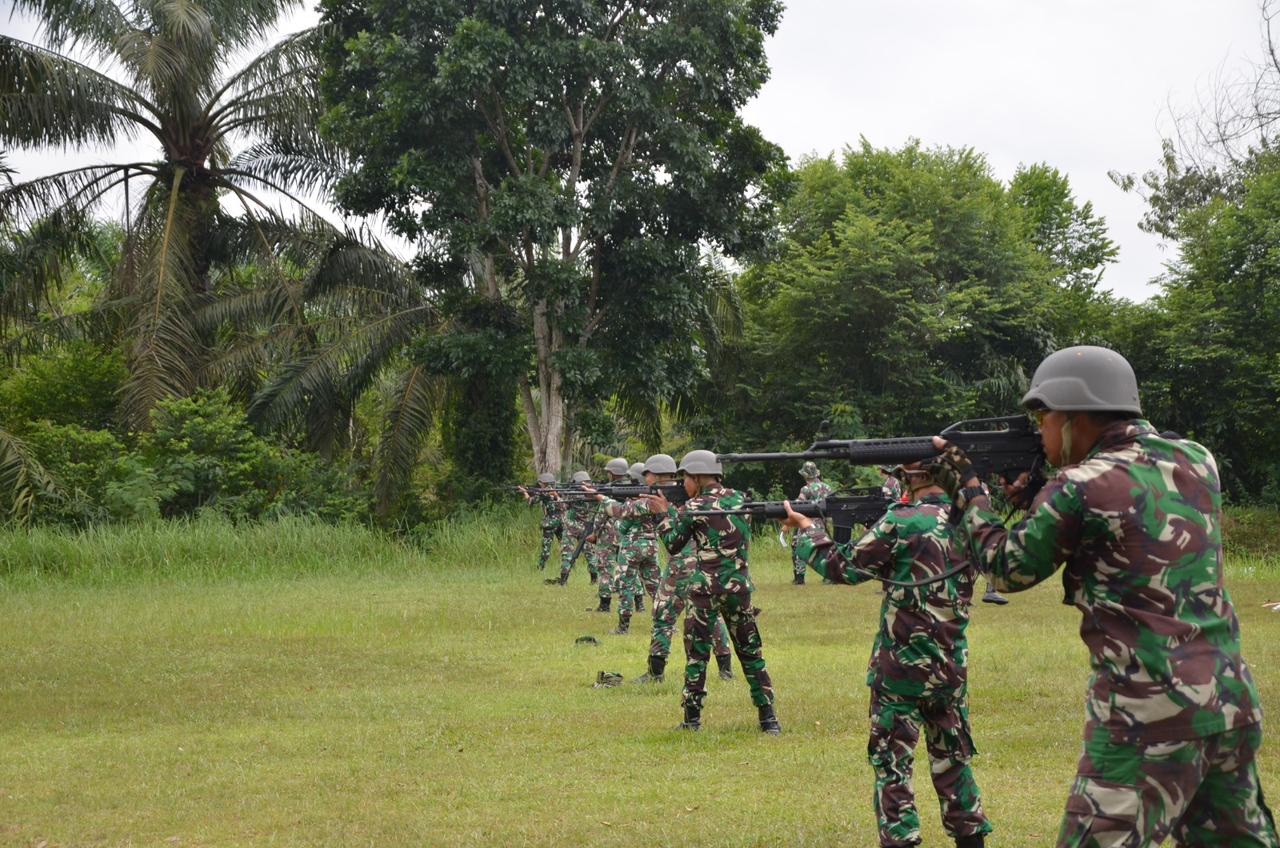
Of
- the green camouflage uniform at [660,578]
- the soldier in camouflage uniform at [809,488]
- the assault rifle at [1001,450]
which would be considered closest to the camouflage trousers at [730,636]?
the green camouflage uniform at [660,578]

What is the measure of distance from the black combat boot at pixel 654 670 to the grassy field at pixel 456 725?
0.39 meters

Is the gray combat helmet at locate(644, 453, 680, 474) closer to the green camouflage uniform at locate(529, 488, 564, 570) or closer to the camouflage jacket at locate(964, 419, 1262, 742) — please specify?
the camouflage jacket at locate(964, 419, 1262, 742)

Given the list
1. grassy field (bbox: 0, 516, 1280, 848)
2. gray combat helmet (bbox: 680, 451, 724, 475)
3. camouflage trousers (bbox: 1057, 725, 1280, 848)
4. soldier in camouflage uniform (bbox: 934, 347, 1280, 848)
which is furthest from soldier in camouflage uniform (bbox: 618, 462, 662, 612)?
camouflage trousers (bbox: 1057, 725, 1280, 848)

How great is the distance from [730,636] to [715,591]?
37 cm

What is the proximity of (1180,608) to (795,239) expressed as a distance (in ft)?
109

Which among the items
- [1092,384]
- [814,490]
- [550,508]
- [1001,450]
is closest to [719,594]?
[1001,450]

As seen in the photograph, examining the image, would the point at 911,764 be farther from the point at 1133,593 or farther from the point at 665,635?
the point at 665,635

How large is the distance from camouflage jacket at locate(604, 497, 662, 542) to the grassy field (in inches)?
49.4

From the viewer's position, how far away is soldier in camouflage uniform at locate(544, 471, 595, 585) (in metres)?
21.3

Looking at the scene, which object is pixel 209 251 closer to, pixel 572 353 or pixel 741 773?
pixel 572 353

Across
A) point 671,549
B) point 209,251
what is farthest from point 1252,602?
point 209,251

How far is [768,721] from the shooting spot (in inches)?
374

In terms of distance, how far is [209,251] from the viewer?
97.2 feet

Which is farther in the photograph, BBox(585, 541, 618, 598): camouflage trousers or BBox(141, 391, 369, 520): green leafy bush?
BBox(141, 391, 369, 520): green leafy bush
